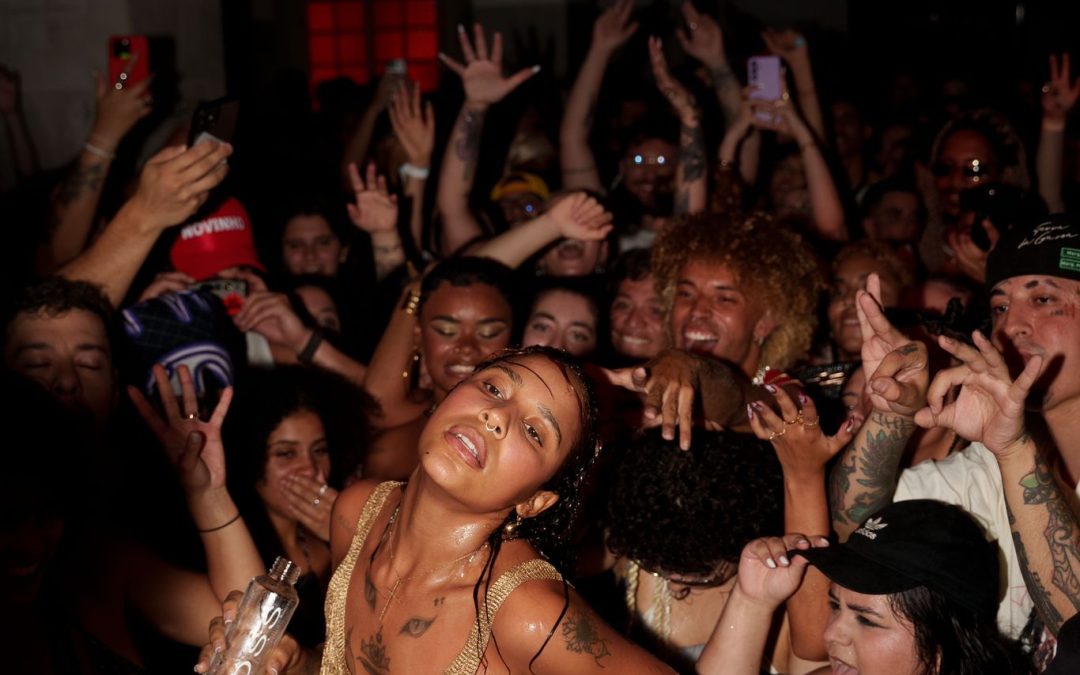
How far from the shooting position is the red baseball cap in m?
4.49

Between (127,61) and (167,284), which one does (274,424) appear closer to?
(167,284)

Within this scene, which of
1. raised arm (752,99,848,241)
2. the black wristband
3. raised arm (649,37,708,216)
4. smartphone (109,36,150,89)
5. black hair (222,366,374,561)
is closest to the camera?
black hair (222,366,374,561)

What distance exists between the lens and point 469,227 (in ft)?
17.1

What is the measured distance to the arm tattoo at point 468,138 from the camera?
5223 mm

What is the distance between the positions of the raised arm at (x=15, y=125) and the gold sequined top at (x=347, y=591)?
4001mm

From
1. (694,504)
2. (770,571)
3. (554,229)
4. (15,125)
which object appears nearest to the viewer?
(770,571)

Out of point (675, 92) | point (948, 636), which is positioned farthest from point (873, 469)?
point (675, 92)

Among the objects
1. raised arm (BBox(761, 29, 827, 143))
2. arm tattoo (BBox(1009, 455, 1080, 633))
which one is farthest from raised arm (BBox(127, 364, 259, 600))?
raised arm (BBox(761, 29, 827, 143))

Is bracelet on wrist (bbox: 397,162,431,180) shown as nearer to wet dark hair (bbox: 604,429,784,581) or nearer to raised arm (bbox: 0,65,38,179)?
raised arm (bbox: 0,65,38,179)

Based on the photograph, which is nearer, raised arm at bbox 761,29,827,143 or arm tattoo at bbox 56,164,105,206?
arm tattoo at bbox 56,164,105,206

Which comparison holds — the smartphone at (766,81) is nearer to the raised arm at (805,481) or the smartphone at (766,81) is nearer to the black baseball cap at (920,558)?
the raised arm at (805,481)

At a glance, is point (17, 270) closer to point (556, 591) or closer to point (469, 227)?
point (469, 227)

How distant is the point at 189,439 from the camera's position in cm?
302

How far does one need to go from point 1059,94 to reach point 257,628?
193 inches
